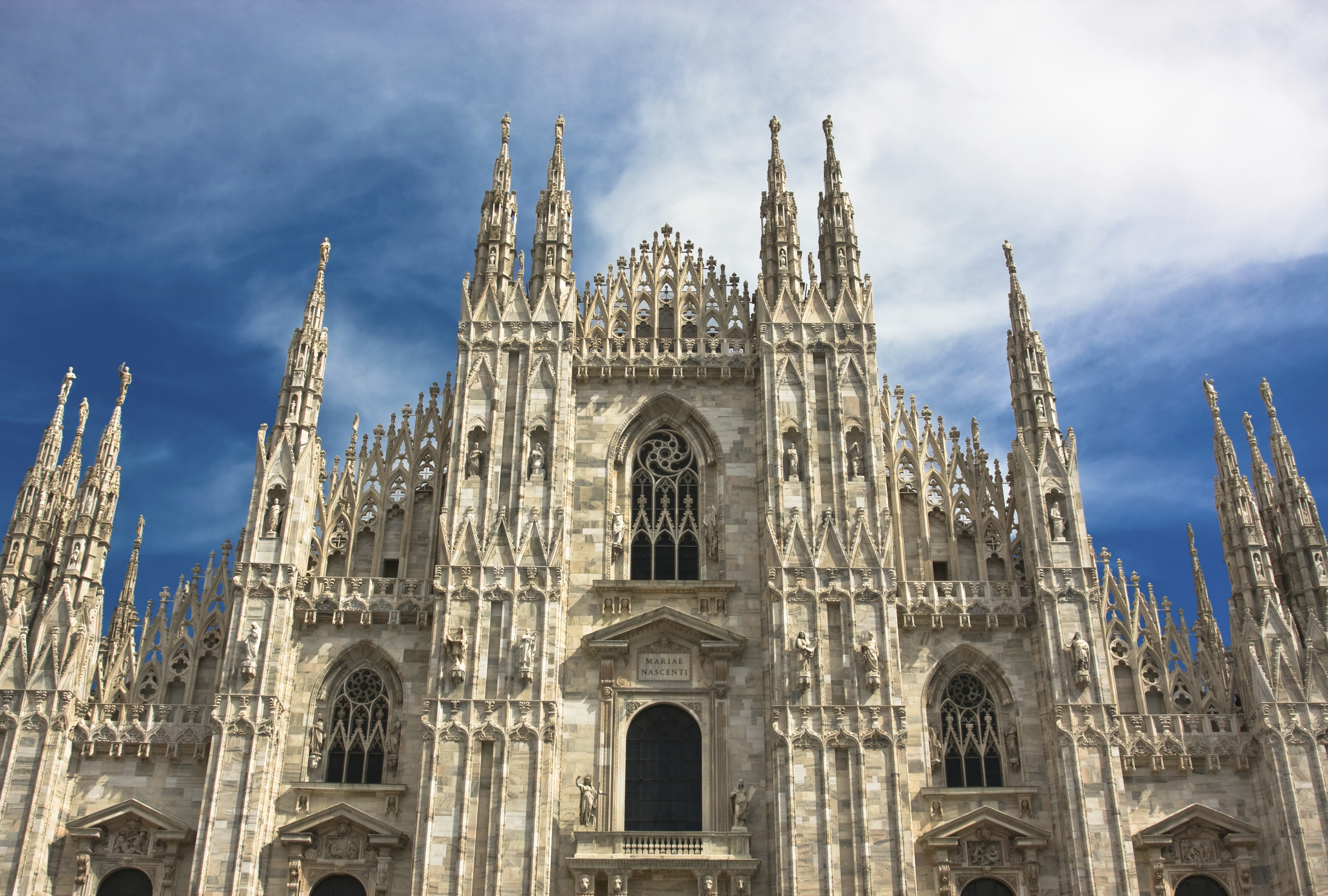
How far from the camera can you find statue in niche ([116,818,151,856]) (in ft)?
83.7

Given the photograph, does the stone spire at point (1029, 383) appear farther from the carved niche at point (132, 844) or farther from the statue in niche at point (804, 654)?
the carved niche at point (132, 844)

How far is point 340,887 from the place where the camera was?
83.5 ft

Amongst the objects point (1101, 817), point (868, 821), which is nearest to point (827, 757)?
point (868, 821)

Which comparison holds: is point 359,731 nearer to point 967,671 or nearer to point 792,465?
point 792,465

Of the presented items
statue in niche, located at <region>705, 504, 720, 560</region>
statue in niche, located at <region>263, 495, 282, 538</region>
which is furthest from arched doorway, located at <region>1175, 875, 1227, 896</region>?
statue in niche, located at <region>263, 495, 282, 538</region>

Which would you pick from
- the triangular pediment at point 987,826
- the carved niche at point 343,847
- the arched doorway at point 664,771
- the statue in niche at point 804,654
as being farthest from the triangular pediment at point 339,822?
the triangular pediment at point 987,826

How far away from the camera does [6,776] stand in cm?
2525

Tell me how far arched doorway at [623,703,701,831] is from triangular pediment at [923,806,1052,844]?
16.4 ft

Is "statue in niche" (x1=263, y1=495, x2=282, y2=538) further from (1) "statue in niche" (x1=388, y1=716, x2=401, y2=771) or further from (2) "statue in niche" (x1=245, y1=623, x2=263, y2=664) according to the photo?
(1) "statue in niche" (x1=388, y1=716, x2=401, y2=771)

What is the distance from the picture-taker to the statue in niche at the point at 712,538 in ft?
94.1

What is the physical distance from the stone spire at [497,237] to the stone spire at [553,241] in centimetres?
63

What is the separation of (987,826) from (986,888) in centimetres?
128

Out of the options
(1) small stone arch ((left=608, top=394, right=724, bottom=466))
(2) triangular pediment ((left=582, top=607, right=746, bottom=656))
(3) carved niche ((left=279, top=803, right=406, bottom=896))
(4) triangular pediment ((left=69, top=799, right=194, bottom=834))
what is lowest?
(3) carved niche ((left=279, top=803, right=406, bottom=896))

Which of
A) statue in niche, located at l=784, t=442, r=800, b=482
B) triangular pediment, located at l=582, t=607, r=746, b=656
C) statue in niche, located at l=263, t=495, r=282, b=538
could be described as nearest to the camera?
triangular pediment, located at l=582, t=607, r=746, b=656
